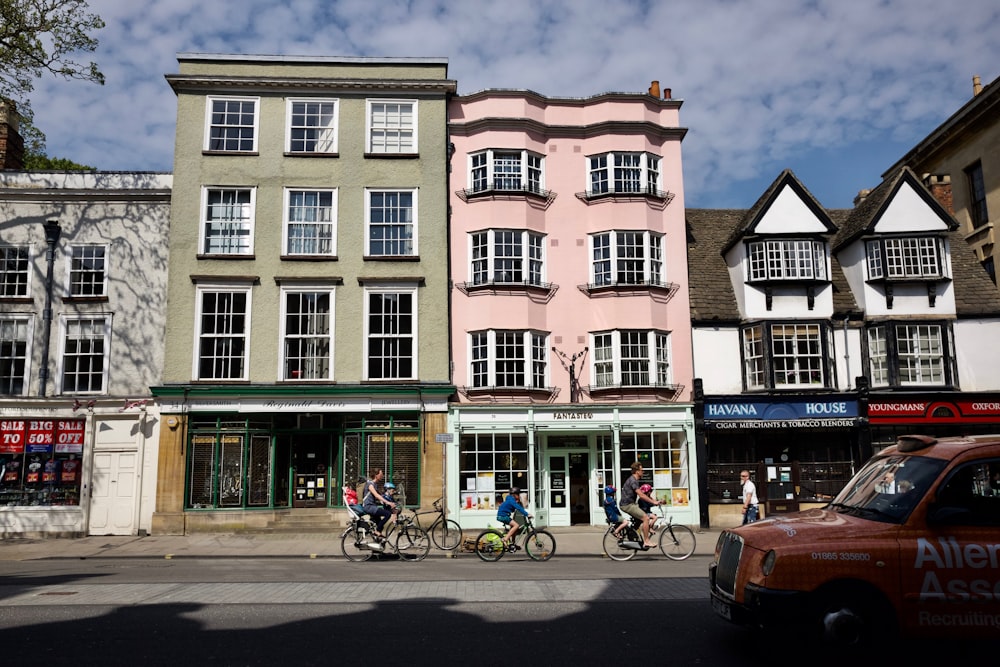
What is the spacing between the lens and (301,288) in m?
23.0

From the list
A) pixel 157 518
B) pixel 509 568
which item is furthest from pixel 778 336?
pixel 157 518

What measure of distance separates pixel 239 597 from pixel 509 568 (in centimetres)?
553

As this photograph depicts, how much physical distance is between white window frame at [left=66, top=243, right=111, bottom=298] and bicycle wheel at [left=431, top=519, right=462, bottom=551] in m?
12.9

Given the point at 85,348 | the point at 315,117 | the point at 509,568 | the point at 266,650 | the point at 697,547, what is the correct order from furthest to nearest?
the point at 315,117
the point at 85,348
the point at 697,547
the point at 509,568
the point at 266,650

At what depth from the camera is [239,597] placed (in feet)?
34.7

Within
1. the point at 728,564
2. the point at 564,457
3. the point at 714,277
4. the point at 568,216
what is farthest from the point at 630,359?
the point at 728,564

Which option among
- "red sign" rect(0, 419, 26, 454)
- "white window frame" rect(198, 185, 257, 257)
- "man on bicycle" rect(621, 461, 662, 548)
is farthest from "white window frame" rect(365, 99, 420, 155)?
"man on bicycle" rect(621, 461, 662, 548)

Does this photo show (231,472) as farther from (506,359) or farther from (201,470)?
(506,359)

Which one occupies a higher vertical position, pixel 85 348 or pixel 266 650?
pixel 85 348

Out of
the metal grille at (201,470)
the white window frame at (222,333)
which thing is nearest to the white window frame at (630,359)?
the white window frame at (222,333)

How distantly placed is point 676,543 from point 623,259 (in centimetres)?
1026

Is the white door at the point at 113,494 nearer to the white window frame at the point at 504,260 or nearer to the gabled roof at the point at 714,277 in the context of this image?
the white window frame at the point at 504,260

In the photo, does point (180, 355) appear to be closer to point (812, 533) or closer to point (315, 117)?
point (315, 117)

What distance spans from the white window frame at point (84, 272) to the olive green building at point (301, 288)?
6.89ft
